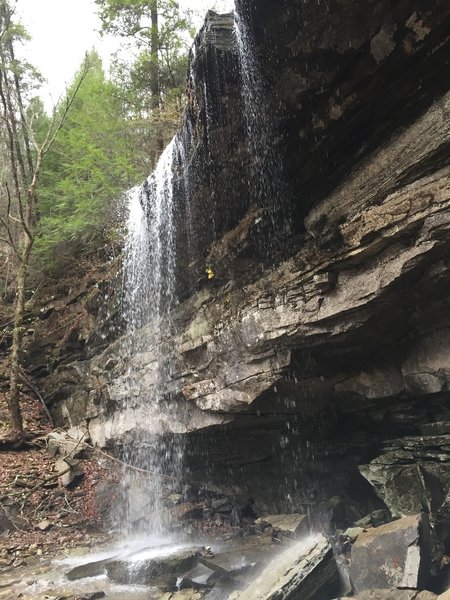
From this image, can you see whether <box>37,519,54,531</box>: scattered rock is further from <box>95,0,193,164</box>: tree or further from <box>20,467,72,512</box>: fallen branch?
<box>95,0,193,164</box>: tree

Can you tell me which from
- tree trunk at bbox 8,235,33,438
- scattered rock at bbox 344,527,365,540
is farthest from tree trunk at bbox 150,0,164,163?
scattered rock at bbox 344,527,365,540

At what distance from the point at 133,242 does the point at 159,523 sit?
6417mm

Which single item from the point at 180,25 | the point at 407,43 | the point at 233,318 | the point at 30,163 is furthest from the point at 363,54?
the point at 30,163

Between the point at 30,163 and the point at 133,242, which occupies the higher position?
the point at 30,163

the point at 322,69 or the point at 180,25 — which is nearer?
the point at 322,69

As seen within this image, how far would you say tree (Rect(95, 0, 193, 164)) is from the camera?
45.8ft

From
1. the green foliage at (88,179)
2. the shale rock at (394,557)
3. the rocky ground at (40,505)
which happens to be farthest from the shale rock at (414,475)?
the green foliage at (88,179)

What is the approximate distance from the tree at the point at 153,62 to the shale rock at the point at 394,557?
12588 millimetres

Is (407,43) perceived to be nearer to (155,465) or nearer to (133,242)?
(133,242)

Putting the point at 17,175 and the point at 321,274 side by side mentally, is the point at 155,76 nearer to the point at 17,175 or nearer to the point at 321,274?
the point at 17,175

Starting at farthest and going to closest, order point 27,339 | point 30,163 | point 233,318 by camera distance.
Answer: point 30,163, point 27,339, point 233,318

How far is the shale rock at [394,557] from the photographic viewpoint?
15.7 feet

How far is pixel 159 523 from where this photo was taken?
29.9 ft

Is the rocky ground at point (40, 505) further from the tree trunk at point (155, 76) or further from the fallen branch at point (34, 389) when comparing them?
the tree trunk at point (155, 76)
